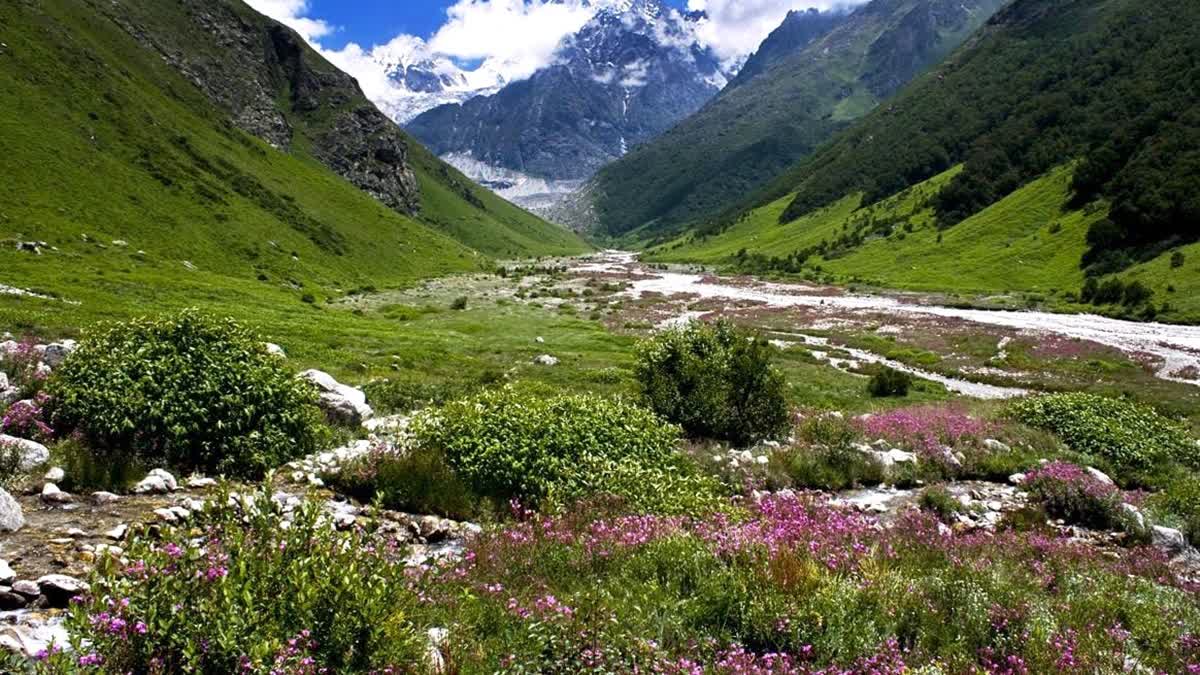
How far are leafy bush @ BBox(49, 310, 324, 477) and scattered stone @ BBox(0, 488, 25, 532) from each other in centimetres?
242

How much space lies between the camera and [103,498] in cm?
929

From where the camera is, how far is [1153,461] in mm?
18562

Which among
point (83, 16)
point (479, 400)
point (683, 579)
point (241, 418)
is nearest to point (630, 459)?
point (479, 400)

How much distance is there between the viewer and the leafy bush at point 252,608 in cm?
449

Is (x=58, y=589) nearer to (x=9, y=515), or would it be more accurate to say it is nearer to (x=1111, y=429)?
(x=9, y=515)

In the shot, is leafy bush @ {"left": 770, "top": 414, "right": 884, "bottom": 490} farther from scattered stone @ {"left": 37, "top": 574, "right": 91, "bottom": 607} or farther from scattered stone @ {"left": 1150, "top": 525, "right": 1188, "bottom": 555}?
scattered stone @ {"left": 37, "top": 574, "right": 91, "bottom": 607}

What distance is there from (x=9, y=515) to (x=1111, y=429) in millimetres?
26294

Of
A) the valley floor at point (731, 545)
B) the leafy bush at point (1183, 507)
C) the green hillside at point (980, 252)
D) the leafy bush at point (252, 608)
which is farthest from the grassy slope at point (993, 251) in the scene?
the leafy bush at point (252, 608)

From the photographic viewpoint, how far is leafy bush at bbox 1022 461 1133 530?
14.2 meters

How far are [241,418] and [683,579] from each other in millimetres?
8592

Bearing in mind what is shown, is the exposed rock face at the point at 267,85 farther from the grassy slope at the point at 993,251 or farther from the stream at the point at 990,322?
the grassy slope at the point at 993,251

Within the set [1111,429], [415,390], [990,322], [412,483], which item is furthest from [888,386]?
[990,322]

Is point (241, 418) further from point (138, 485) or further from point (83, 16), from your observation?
point (83, 16)

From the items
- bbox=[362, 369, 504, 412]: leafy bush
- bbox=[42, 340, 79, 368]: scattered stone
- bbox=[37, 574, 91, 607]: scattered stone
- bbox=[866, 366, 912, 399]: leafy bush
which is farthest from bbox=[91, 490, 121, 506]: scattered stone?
bbox=[866, 366, 912, 399]: leafy bush
